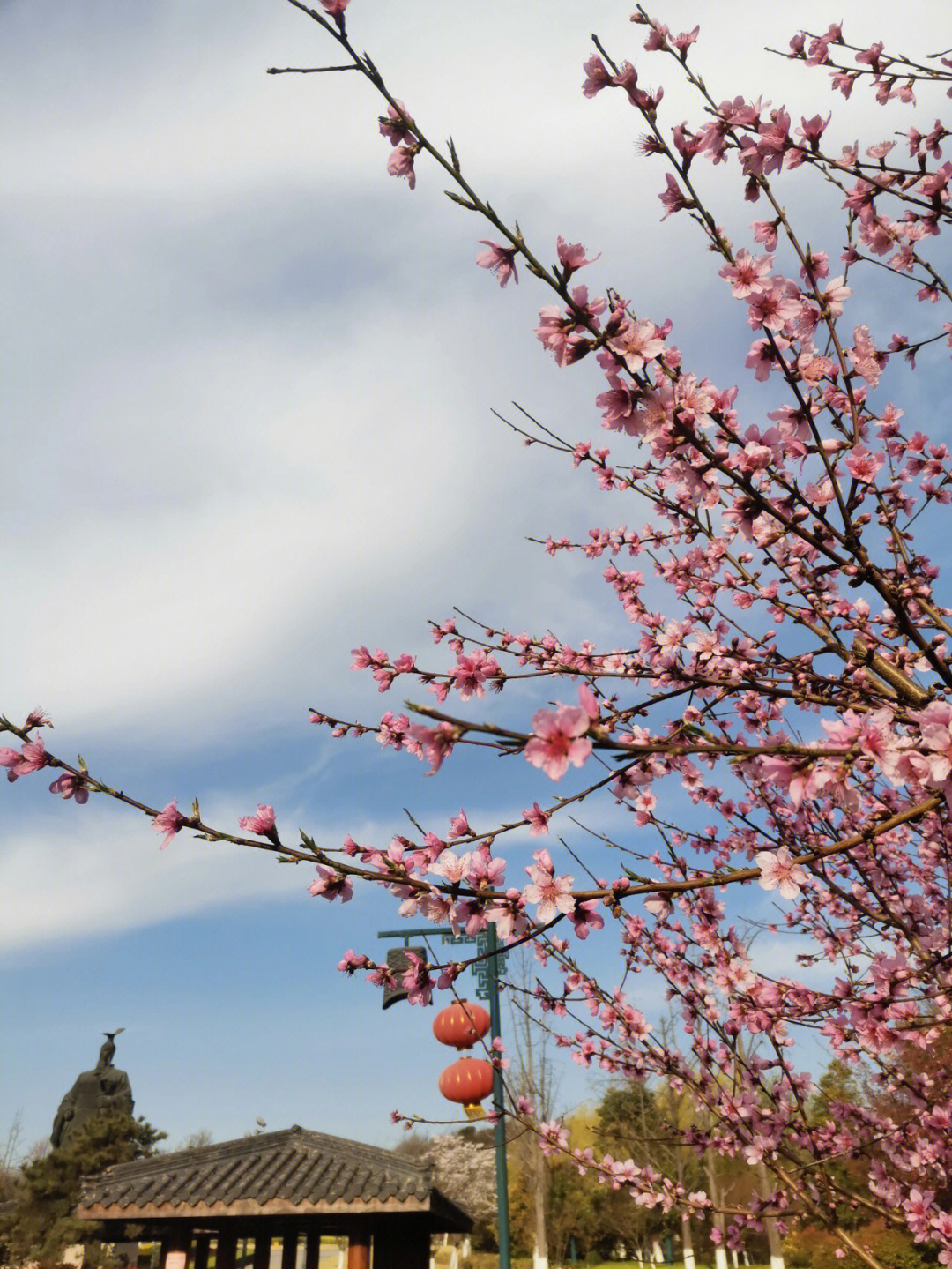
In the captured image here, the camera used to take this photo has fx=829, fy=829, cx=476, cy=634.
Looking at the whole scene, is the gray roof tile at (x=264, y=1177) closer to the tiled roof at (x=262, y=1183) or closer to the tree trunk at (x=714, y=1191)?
the tiled roof at (x=262, y=1183)

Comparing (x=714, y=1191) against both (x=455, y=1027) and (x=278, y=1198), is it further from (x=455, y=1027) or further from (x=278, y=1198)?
(x=278, y=1198)

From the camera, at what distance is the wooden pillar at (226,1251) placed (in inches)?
372

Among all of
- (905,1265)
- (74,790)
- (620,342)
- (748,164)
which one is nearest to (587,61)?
(748,164)

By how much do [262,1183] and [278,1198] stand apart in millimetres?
503

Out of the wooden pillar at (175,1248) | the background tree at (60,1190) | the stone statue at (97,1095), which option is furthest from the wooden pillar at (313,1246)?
the stone statue at (97,1095)

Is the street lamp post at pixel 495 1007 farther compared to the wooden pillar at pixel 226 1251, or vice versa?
the wooden pillar at pixel 226 1251

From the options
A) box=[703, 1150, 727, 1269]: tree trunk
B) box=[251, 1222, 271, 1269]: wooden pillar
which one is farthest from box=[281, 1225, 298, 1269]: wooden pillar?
box=[703, 1150, 727, 1269]: tree trunk

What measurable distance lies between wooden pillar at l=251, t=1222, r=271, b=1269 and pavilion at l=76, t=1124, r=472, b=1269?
1cm

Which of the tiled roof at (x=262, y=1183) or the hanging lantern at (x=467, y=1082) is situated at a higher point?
the hanging lantern at (x=467, y=1082)

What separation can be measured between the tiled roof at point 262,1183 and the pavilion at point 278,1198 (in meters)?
0.01

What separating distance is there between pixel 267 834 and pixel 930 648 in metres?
2.26

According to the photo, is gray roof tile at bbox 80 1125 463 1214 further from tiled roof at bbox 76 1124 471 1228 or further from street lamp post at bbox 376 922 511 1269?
street lamp post at bbox 376 922 511 1269

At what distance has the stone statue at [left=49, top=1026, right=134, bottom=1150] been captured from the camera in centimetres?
2431

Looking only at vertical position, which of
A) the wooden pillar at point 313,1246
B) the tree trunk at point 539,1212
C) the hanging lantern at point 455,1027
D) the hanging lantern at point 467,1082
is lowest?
the tree trunk at point 539,1212
